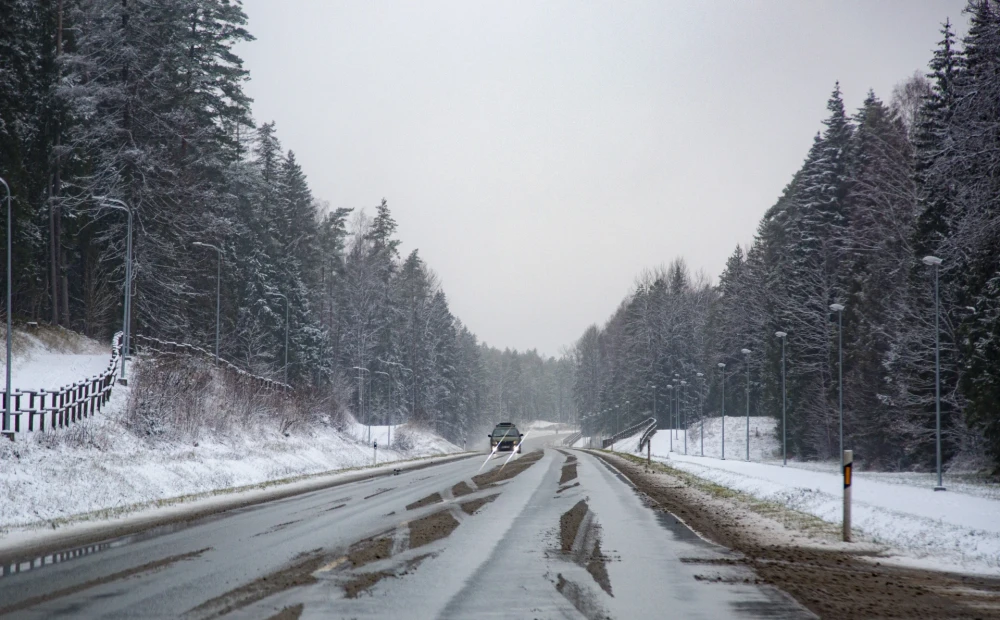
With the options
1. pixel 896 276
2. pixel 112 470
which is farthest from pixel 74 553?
pixel 896 276

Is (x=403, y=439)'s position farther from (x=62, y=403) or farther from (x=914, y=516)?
(x=914, y=516)

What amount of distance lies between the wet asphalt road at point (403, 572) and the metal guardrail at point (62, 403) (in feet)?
28.3

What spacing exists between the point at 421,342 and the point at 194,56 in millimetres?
61769

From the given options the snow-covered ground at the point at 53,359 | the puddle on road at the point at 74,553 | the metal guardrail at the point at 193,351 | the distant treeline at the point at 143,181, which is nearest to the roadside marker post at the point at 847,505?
the puddle on road at the point at 74,553

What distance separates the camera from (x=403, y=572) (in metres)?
9.29

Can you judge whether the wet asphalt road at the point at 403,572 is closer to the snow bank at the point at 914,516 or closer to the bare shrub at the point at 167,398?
the snow bank at the point at 914,516

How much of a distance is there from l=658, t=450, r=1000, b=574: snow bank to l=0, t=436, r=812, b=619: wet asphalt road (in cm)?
318

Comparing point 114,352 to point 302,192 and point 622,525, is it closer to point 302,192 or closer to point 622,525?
point 622,525

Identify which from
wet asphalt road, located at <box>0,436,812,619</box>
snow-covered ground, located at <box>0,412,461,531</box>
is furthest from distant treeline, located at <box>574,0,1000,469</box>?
snow-covered ground, located at <box>0,412,461,531</box>

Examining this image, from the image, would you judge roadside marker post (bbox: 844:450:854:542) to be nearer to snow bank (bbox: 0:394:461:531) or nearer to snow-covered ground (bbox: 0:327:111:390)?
snow bank (bbox: 0:394:461:531)

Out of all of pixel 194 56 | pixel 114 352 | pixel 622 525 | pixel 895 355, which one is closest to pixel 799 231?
pixel 895 355

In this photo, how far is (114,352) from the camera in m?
35.2

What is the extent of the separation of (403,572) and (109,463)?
1527 centimetres

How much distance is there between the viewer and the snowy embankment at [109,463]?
16.5 meters
